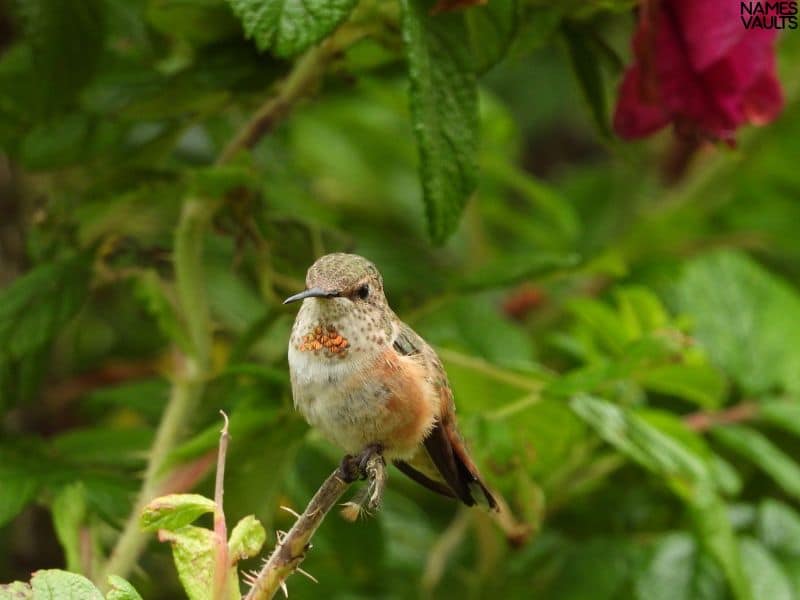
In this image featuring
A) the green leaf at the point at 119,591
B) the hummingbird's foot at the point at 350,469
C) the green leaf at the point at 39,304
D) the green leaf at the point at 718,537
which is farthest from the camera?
the green leaf at the point at 718,537

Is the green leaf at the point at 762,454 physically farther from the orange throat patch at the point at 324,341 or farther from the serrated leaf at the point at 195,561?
the serrated leaf at the point at 195,561

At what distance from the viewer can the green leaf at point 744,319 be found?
2.09 m

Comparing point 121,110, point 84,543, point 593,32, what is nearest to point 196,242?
point 121,110

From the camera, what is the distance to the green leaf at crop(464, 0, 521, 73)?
1.25m

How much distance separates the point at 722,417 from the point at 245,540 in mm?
1160

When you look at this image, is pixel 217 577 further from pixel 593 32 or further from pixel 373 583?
pixel 373 583

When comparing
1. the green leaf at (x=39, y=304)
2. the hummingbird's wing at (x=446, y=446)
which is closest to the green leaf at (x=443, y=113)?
the hummingbird's wing at (x=446, y=446)

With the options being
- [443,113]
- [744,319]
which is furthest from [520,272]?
[744,319]

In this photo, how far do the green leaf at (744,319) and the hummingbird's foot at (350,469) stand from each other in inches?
42.6

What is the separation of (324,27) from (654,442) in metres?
0.74

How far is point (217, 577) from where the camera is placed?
3.21ft

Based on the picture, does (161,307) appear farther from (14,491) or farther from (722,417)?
(722,417)

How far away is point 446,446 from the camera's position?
1329 mm

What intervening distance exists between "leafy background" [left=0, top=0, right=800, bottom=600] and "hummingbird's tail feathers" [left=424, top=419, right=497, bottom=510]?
0.17 m
